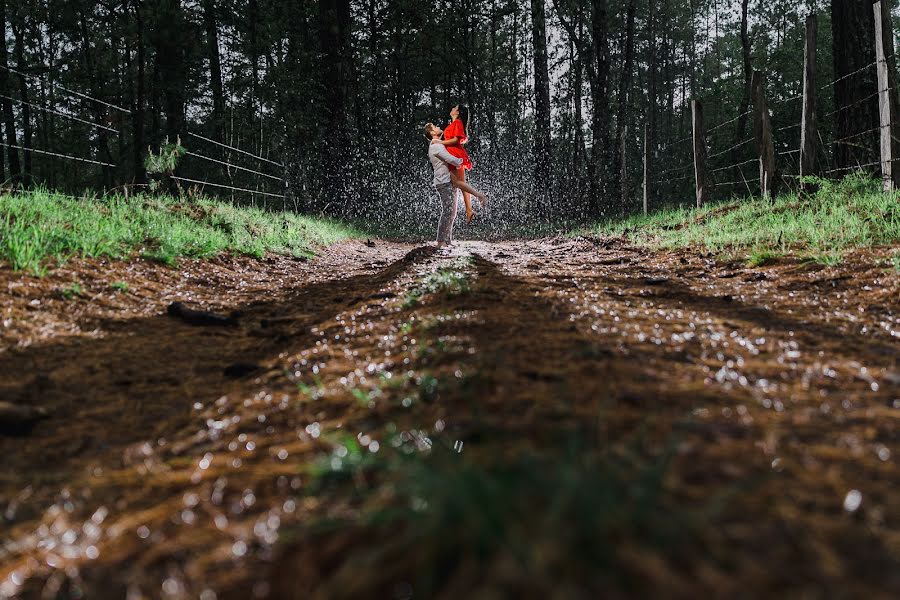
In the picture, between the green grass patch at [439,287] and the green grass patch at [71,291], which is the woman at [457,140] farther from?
the green grass patch at [71,291]

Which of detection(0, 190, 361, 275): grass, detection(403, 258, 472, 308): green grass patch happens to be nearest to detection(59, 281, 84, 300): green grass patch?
detection(0, 190, 361, 275): grass

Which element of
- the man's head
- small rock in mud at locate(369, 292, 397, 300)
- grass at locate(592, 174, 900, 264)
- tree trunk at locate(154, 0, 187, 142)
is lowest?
small rock in mud at locate(369, 292, 397, 300)

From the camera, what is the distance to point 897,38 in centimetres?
3172

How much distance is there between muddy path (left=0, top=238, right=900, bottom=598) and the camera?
0.79m

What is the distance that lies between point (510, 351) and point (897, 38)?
41980mm

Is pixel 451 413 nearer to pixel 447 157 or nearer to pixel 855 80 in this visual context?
pixel 447 157

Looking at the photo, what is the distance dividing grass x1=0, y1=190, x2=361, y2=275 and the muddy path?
1.09 metres

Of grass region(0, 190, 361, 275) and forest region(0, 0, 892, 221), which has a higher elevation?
forest region(0, 0, 892, 221)

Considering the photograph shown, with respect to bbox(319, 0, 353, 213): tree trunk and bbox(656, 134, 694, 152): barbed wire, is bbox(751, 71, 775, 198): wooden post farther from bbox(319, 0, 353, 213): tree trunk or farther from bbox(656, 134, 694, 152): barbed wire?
bbox(319, 0, 353, 213): tree trunk

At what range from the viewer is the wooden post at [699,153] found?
10.2 m

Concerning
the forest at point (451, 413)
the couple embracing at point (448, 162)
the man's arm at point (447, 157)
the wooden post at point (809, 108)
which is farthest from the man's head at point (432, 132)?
the wooden post at point (809, 108)

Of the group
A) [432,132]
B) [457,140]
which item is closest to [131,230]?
[432,132]

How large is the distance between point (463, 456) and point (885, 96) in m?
7.36

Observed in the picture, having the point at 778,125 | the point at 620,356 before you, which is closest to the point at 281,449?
the point at 620,356
